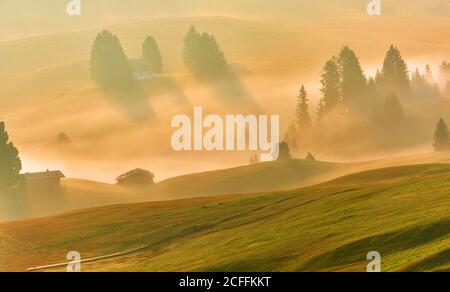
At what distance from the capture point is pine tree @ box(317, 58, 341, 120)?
208ft

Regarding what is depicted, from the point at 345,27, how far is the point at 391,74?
12.7 metres

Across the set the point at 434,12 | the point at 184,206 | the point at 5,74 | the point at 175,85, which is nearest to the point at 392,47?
the point at 434,12

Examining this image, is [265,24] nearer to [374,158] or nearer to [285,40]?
[285,40]

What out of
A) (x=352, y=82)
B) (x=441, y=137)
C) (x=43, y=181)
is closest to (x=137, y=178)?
(x=43, y=181)

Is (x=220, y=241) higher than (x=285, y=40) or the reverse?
the reverse

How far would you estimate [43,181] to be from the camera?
201 ft

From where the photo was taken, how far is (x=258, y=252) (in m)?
40.8

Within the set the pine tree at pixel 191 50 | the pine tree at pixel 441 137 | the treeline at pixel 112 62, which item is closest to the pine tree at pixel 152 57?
the treeline at pixel 112 62

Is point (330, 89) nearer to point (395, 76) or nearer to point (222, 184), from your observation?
point (395, 76)

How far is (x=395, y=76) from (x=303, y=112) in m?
8.59

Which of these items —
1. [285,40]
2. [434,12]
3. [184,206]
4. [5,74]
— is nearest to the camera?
[184,206]

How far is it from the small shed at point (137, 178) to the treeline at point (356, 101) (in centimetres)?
929

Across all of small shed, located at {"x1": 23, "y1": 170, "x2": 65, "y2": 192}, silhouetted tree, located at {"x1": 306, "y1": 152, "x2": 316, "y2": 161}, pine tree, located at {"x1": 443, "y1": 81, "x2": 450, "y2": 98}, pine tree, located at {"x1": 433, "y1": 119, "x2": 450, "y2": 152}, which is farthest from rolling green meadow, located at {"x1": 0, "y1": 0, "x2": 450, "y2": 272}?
small shed, located at {"x1": 23, "y1": 170, "x2": 65, "y2": 192}
